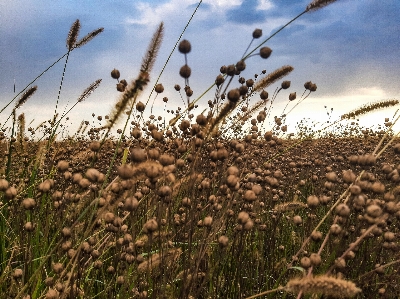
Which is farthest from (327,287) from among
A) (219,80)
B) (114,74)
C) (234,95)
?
(114,74)

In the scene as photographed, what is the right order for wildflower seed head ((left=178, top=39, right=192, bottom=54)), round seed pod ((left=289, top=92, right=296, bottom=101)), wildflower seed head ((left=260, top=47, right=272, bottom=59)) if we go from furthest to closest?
round seed pod ((left=289, top=92, right=296, bottom=101)) → wildflower seed head ((left=260, top=47, right=272, bottom=59)) → wildflower seed head ((left=178, top=39, right=192, bottom=54))

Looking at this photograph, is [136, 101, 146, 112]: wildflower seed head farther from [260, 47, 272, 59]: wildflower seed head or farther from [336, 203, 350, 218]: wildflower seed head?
[336, 203, 350, 218]: wildflower seed head

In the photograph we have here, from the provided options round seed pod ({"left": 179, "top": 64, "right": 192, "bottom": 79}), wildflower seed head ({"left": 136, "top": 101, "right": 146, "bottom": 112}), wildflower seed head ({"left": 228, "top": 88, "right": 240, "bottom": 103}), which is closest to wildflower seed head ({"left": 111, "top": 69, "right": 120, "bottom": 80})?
wildflower seed head ({"left": 136, "top": 101, "right": 146, "bottom": 112})

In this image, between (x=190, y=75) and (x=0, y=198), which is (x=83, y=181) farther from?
(x=0, y=198)

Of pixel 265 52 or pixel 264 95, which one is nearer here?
pixel 265 52

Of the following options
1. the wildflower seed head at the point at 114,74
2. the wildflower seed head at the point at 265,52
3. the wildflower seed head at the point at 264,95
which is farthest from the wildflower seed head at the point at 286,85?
the wildflower seed head at the point at 114,74

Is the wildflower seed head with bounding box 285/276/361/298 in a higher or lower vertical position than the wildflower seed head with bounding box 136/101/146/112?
lower

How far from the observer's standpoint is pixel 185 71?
1915mm

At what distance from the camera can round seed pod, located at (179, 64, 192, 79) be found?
1911 mm

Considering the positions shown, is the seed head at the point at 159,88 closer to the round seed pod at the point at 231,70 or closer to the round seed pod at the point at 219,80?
the round seed pod at the point at 219,80

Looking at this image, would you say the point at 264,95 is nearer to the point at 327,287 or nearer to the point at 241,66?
the point at 241,66

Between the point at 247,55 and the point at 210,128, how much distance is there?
461 millimetres

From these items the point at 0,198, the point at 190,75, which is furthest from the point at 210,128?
the point at 0,198

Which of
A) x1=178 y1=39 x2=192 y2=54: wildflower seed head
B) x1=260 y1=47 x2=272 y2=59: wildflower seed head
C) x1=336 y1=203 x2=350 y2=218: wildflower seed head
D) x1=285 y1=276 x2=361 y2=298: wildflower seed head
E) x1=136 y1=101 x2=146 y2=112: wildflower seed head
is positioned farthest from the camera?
x1=136 y1=101 x2=146 y2=112: wildflower seed head
